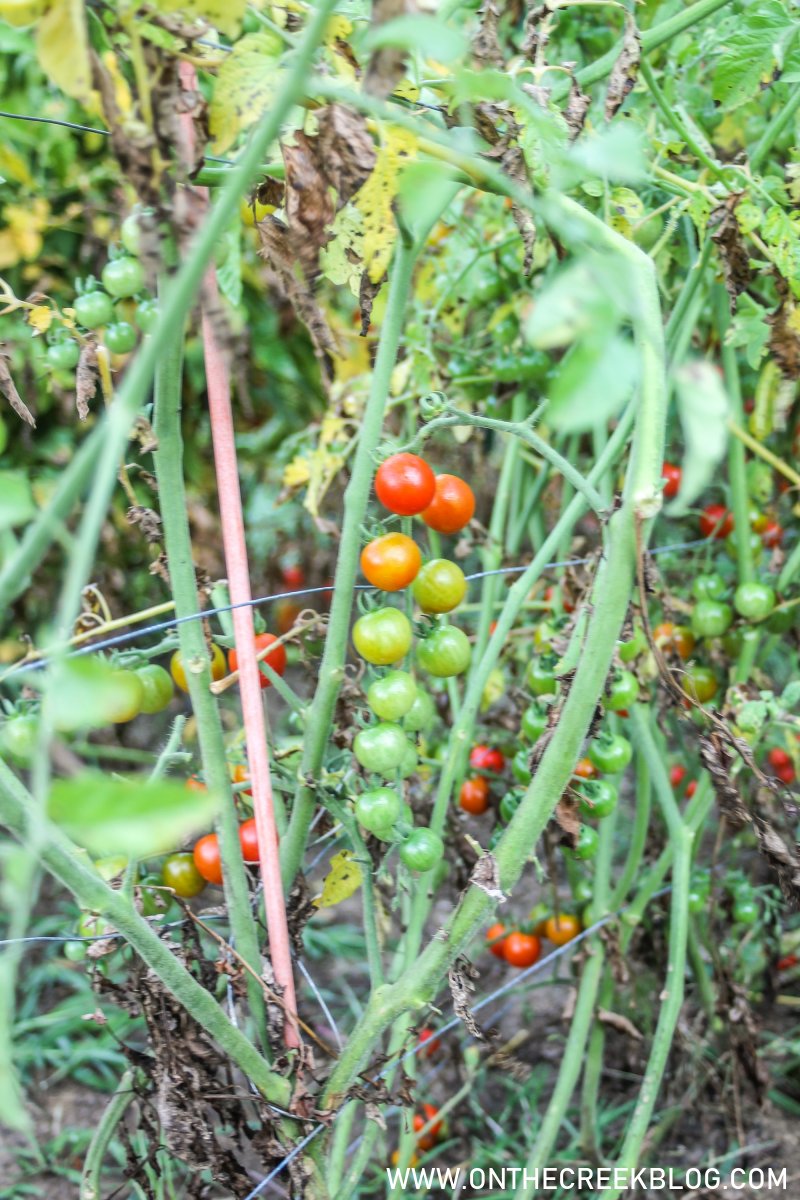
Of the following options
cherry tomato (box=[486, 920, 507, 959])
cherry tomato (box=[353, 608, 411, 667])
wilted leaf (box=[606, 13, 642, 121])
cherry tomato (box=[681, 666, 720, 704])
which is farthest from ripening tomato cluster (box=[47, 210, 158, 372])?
cherry tomato (box=[486, 920, 507, 959])

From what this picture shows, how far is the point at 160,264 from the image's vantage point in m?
0.51

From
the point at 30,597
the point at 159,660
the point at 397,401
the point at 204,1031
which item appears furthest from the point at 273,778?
the point at 30,597

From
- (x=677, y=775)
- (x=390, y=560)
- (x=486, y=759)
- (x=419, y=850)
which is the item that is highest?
(x=390, y=560)

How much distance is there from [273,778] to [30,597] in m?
1.35

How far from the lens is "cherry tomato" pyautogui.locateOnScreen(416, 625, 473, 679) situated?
2.75ft

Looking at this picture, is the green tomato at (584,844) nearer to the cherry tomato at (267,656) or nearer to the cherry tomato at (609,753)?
the cherry tomato at (609,753)

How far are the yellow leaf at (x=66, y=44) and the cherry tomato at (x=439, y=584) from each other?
45cm

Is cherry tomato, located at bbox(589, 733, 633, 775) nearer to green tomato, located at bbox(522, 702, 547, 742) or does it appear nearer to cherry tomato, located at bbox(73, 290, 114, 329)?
green tomato, located at bbox(522, 702, 547, 742)

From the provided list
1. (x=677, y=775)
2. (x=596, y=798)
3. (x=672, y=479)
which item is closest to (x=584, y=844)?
(x=596, y=798)

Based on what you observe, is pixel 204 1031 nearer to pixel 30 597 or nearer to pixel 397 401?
pixel 397 401

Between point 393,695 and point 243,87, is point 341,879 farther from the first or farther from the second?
point 243,87

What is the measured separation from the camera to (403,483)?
0.77 metres

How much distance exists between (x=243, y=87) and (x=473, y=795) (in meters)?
0.85

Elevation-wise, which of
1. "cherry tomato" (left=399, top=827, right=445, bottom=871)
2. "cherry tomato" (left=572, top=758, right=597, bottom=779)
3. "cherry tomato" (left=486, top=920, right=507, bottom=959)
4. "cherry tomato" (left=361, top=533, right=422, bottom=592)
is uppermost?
"cherry tomato" (left=361, top=533, right=422, bottom=592)
